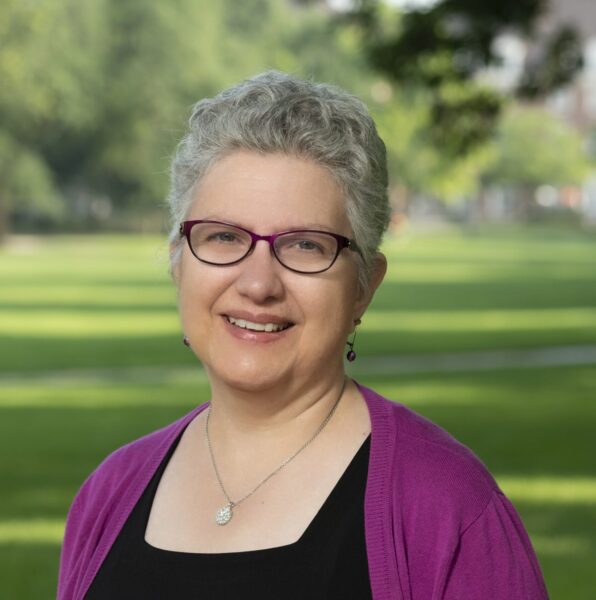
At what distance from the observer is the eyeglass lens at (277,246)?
2.42 m

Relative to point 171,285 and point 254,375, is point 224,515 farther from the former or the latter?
point 171,285

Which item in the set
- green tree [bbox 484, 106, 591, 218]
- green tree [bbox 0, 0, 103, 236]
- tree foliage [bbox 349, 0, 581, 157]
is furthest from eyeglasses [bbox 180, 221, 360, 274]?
green tree [bbox 484, 106, 591, 218]

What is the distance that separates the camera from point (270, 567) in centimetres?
234

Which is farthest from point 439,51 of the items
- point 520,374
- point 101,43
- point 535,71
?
point 101,43

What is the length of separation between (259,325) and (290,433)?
23 cm

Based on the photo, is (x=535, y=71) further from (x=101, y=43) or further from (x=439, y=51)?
(x=101, y=43)

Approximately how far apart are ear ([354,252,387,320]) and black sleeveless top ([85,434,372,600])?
298 millimetres

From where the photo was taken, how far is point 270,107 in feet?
7.86

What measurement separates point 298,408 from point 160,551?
1.23 feet

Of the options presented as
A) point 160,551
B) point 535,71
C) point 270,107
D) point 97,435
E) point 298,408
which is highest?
point 535,71

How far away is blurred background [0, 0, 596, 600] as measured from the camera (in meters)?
10.2

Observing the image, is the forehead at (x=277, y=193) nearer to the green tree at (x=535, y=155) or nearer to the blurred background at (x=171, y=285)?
the blurred background at (x=171, y=285)

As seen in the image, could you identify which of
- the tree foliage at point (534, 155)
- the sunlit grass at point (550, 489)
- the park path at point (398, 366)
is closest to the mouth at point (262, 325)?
the sunlit grass at point (550, 489)

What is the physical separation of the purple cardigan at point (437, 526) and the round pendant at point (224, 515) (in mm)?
311
